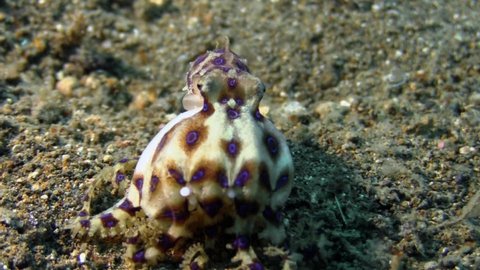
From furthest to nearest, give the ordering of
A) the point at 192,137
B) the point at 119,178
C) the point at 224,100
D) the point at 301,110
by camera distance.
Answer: the point at 301,110 → the point at 119,178 → the point at 224,100 → the point at 192,137

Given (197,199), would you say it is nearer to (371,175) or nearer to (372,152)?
(371,175)

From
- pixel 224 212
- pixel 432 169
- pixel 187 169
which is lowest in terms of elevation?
pixel 432 169

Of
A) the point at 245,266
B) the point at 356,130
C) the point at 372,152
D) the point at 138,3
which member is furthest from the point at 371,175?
the point at 138,3

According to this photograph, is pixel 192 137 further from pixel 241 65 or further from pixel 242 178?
pixel 241 65

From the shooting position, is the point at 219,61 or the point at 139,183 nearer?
the point at 139,183

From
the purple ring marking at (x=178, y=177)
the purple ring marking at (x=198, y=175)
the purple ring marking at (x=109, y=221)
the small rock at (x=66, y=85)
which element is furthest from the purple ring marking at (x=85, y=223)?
the small rock at (x=66, y=85)

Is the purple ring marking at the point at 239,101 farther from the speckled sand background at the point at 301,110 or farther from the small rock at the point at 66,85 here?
the small rock at the point at 66,85

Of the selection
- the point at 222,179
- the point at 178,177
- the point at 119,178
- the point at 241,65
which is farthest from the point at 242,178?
the point at 119,178
